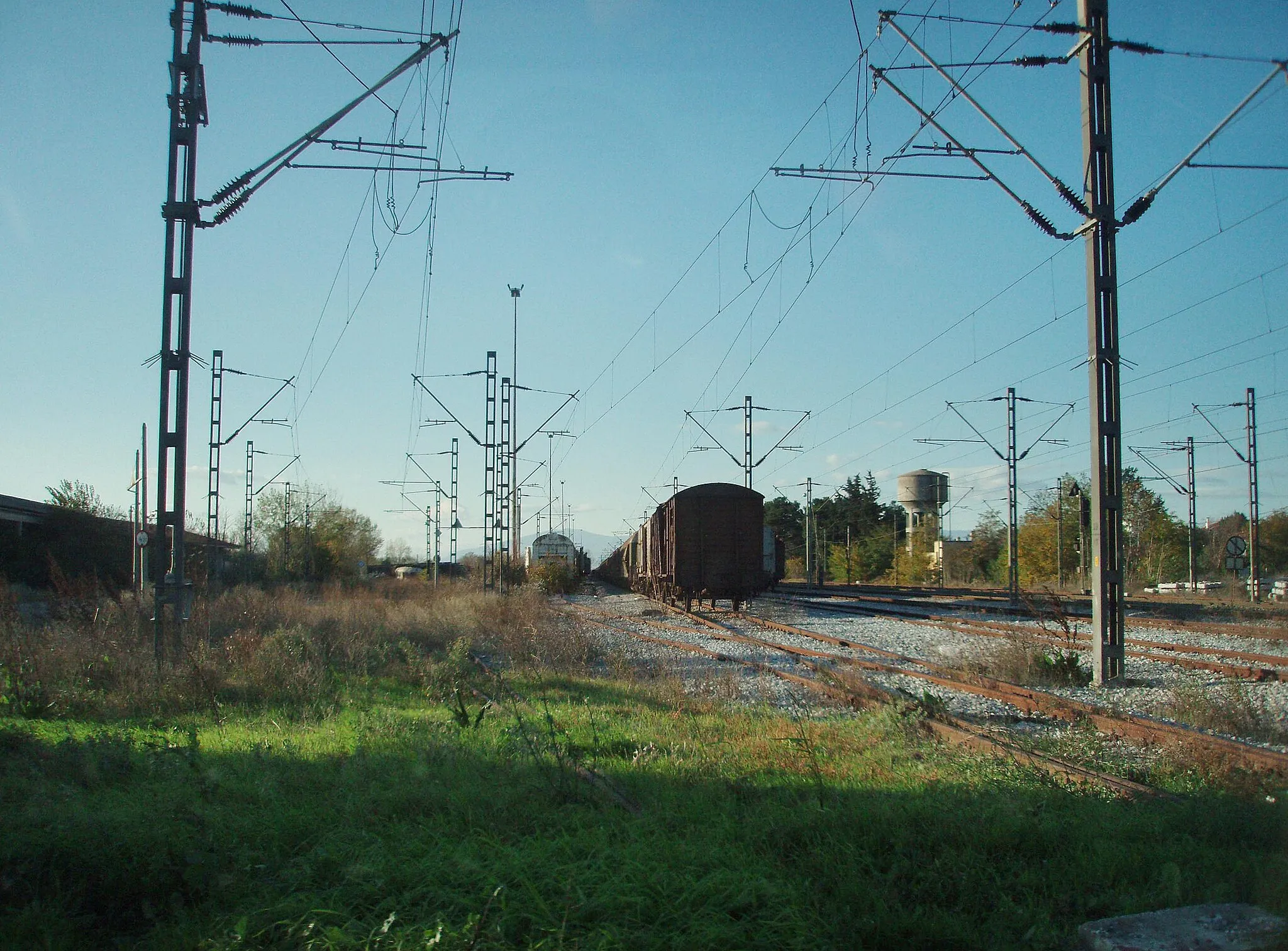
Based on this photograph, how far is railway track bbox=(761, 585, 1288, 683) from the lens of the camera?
12664mm

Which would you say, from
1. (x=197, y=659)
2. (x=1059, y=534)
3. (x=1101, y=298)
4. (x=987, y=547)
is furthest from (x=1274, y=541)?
(x=197, y=659)

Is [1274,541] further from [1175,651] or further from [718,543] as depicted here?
[1175,651]

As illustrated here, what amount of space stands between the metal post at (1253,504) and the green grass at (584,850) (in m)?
33.6

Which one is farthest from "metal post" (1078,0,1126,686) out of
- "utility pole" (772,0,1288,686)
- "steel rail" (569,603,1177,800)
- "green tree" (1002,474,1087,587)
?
"green tree" (1002,474,1087,587)

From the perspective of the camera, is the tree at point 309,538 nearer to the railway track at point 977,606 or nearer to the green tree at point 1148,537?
the railway track at point 977,606

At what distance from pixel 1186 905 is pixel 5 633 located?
40.5ft

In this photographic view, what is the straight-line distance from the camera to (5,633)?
36.6ft

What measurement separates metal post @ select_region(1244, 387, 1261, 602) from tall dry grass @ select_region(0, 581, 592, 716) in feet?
93.6

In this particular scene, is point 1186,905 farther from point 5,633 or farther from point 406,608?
point 406,608

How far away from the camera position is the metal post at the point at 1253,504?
34.2 meters

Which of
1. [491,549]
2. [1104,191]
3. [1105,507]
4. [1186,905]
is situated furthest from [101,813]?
[491,549]

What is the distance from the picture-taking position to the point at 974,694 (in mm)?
11250

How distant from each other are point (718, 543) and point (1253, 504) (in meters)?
24.6

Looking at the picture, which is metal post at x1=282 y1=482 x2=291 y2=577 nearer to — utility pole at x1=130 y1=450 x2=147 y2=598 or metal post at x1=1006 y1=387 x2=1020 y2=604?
utility pole at x1=130 y1=450 x2=147 y2=598
